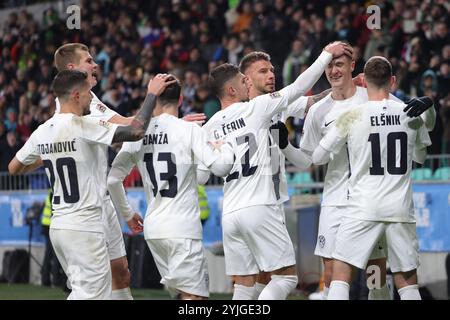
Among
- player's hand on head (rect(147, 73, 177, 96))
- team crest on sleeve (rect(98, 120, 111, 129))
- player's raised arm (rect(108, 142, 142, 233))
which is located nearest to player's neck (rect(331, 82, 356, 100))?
player's hand on head (rect(147, 73, 177, 96))

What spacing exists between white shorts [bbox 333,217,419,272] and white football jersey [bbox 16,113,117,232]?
6.90 ft

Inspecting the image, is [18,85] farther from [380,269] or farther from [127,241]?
[380,269]

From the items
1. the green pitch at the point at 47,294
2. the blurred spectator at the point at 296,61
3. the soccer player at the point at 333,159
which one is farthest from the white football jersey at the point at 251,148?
the blurred spectator at the point at 296,61

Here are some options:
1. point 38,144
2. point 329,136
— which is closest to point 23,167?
point 38,144

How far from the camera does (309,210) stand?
14.5 m

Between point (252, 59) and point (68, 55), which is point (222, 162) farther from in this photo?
point (68, 55)

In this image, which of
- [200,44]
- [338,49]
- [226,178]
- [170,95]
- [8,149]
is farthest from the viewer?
[200,44]

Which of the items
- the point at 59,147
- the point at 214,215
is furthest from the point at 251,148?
the point at 214,215

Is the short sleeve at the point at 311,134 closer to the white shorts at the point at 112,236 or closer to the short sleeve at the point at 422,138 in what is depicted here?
the short sleeve at the point at 422,138

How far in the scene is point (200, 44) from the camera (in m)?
20.4

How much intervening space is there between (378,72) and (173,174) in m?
1.97

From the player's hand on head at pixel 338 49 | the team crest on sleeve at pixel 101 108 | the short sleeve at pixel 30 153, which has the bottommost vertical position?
the short sleeve at pixel 30 153

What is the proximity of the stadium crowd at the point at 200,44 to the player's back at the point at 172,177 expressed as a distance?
247 inches

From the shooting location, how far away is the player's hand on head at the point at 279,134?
32.8ft
